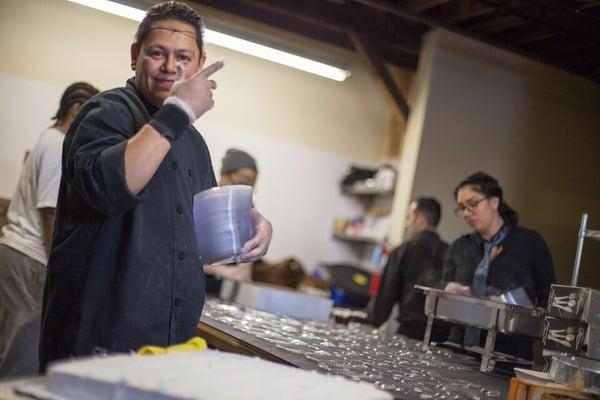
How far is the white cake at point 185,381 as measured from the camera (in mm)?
906

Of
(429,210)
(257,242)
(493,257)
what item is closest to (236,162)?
(429,210)

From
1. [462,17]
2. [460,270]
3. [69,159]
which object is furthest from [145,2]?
[462,17]

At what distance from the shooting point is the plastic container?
168 cm

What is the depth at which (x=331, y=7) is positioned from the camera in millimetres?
5504

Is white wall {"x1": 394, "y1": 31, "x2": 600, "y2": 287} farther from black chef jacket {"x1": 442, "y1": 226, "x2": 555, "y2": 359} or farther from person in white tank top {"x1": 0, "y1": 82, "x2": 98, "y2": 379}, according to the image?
person in white tank top {"x1": 0, "y1": 82, "x2": 98, "y2": 379}

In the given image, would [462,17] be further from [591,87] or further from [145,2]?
[145,2]

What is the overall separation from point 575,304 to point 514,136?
7.98 feet

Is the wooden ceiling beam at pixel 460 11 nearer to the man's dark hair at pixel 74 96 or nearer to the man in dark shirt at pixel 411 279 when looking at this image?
the man in dark shirt at pixel 411 279

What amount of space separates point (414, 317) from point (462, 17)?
8.12ft

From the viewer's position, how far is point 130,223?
145 cm

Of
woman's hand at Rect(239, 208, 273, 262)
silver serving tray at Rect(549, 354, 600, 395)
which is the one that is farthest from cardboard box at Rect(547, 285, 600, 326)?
woman's hand at Rect(239, 208, 273, 262)

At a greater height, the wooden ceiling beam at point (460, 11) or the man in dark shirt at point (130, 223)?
the wooden ceiling beam at point (460, 11)

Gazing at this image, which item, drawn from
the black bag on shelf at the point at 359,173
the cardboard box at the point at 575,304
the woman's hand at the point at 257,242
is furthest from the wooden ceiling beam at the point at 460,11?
the woman's hand at the point at 257,242

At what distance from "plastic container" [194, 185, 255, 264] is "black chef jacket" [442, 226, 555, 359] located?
1334 mm
